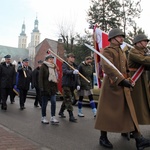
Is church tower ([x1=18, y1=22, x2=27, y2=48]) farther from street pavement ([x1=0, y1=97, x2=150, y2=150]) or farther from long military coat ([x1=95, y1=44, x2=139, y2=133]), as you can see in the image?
long military coat ([x1=95, y1=44, x2=139, y2=133])

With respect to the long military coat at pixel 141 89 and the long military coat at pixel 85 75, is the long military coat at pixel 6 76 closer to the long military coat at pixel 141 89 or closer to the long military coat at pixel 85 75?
the long military coat at pixel 85 75

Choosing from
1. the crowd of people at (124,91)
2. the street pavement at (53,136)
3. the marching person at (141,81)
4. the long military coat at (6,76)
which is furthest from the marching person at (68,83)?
the long military coat at (6,76)

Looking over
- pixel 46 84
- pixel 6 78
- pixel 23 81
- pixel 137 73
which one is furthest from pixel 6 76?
pixel 137 73

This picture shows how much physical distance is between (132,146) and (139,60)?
152cm

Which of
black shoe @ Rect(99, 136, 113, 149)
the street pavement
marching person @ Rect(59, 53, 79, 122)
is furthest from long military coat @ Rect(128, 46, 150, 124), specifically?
marching person @ Rect(59, 53, 79, 122)

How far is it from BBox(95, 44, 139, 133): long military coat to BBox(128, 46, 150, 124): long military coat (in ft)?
1.01

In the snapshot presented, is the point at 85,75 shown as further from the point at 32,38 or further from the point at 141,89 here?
the point at 32,38

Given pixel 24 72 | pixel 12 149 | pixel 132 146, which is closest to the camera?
pixel 12 149

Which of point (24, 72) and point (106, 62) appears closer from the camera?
point (106, 62)

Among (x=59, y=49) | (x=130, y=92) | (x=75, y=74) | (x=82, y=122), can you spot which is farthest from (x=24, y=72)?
(x=59, y=49)

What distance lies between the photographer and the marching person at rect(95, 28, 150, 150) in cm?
470

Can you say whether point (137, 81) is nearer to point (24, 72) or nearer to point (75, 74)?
point (75, 74)

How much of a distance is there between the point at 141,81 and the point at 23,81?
6.27 metres

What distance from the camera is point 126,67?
5.19 metres
